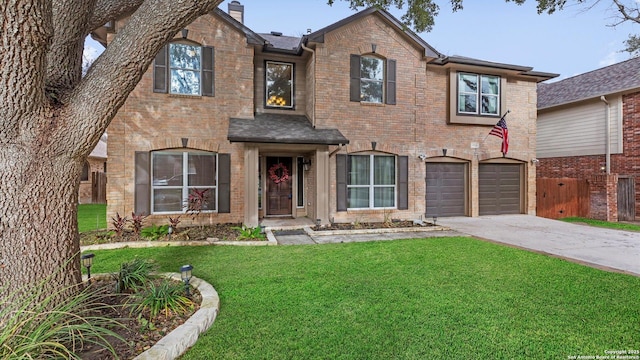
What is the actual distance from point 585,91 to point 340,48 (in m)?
12.0

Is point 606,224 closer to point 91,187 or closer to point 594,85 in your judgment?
point 594,85

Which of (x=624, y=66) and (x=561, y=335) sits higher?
(x=624, y=66)

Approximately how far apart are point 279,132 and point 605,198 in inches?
494

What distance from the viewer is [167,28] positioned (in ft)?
10.1

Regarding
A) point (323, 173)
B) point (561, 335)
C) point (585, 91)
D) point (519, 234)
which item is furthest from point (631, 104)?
point (561, 335)

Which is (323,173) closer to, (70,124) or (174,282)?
(174,282)

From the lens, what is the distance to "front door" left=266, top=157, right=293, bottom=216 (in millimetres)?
10312

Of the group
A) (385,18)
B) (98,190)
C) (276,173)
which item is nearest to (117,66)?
(276,173)

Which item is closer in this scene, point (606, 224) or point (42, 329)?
point (42, 329)

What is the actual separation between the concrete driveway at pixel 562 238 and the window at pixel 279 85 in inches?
278

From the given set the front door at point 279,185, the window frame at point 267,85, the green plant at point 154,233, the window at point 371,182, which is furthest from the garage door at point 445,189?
the green plant at point 154,233

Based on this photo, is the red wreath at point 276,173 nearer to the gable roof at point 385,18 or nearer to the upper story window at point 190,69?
the upper story window at point 190,69

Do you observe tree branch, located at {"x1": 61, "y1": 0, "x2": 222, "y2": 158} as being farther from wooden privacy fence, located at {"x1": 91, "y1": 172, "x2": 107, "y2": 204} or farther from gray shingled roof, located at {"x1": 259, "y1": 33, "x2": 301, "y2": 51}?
wooden privacy fence, located at {"x1": 91, "y1": 172, "x2": 107, "y2": 204}

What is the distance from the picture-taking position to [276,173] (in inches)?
408
